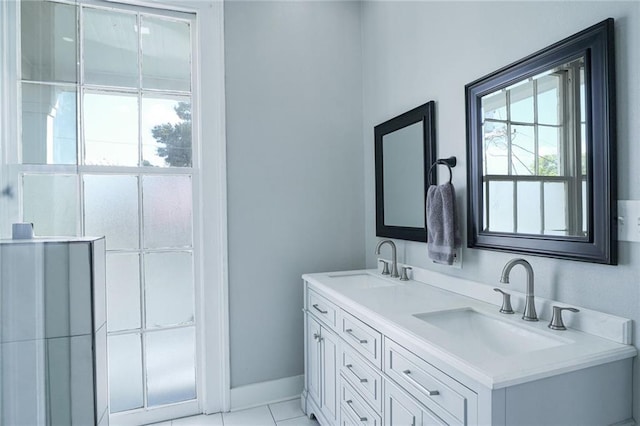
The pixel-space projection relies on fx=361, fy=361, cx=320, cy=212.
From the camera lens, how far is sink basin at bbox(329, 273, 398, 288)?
6.64 ft

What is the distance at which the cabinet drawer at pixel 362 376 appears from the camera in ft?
4.59

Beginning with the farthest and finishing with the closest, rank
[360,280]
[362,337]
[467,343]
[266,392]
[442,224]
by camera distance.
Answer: [266,392]
[360,280]
[442,224]
[362,337]
[467,343]

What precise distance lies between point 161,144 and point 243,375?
155 centimetres

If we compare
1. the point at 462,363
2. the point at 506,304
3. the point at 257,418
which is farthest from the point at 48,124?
the point at 257,418

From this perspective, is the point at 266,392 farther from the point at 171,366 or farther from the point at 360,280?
the point at 360,280

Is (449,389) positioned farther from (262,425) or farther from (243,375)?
(243,375)

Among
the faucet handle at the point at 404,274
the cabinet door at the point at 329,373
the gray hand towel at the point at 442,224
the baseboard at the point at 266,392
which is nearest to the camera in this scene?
the gray hand towel at the point at 442,224

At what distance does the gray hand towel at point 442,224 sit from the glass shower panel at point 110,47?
1848mm

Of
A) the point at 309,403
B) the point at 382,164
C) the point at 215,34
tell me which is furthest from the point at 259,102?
the point at 309,403

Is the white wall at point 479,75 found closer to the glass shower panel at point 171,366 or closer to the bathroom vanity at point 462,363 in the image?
the bathroom vanity at point 462,363

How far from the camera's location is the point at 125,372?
2.13 metres

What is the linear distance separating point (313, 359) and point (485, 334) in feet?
3.53

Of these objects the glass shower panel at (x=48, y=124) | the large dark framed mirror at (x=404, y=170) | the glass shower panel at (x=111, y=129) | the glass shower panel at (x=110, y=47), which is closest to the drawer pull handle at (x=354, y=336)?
the large dark framed mirror at (x=404, y=170)

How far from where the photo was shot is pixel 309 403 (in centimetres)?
216
